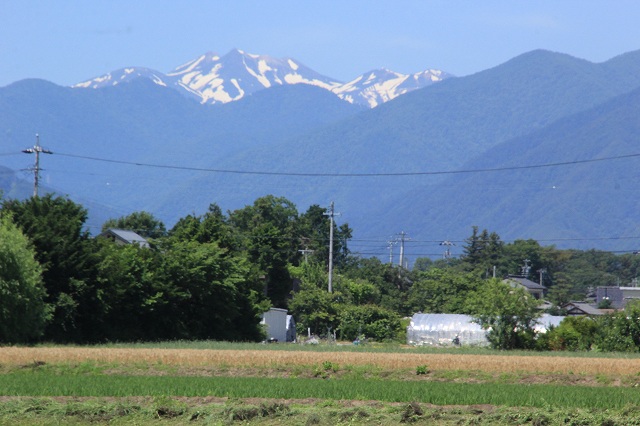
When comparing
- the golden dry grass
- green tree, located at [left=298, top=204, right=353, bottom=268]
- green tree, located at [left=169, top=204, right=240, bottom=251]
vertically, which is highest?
green tree, located at [left=298, top=204, right=353, bottom=268]

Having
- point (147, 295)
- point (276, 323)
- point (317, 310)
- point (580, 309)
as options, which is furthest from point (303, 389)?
point (580, 309)

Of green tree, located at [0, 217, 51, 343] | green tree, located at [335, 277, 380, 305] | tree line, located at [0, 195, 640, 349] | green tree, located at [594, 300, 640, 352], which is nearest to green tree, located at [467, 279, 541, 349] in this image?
tree line, located at [0, 195, 640, 349]

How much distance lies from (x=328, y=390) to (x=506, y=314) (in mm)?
39776

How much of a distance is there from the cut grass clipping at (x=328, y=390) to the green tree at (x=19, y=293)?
18632 millimetres

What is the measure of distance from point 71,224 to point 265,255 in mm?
59046

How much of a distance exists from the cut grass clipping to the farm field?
36mm

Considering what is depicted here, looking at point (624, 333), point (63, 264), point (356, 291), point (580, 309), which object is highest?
point (356, 291)

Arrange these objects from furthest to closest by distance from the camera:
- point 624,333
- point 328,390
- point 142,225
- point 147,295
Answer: point 142,225 → point 147,295 → point 624,333 → point 328,390

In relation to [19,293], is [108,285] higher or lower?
higher

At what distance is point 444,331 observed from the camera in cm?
9350

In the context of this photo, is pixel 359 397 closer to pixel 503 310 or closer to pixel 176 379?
pixel 176 379

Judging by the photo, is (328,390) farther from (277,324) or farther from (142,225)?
(142,225)

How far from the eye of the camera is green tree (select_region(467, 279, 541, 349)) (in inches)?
2862

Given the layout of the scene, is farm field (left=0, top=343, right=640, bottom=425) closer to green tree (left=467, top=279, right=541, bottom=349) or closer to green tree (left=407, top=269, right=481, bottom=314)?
green tree (left=467, top=279, right=541, bottom=349)
